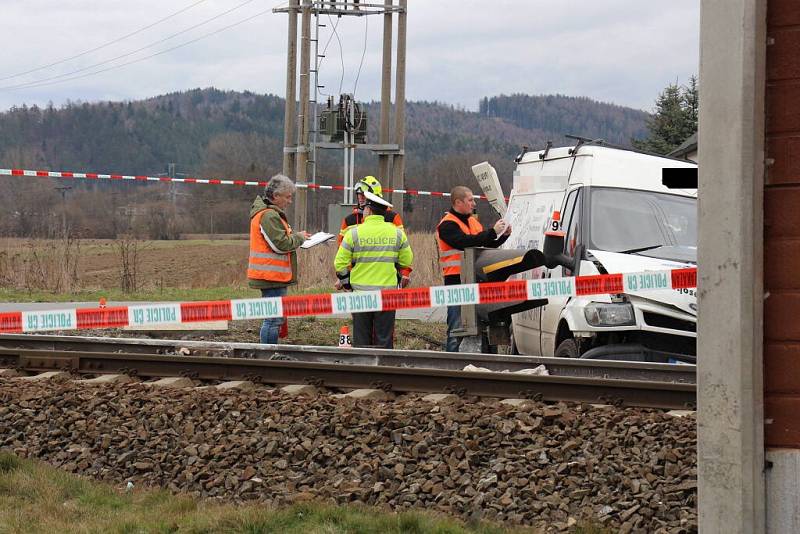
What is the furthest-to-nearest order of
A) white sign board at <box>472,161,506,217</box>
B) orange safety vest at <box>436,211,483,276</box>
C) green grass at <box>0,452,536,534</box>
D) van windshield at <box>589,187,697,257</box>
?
white sign board at <box>472,161,506,217</box>
orange safety vest at <box>436,211,483,276</box>
van windshield at <box>589,187,697,257</box>
green grass at <box>0,452,536,534</box>

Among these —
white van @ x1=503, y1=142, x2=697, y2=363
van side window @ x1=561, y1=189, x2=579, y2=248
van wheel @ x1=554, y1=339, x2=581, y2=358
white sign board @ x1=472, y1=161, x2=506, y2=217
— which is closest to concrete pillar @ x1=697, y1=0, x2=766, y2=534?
white van @ x1=503, y1=142, x2=697, y2=363

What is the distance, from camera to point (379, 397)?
25.9 feet

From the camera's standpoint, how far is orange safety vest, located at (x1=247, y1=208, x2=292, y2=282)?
11.4 meters

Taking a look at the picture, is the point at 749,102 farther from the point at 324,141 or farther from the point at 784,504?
the point at 324,141

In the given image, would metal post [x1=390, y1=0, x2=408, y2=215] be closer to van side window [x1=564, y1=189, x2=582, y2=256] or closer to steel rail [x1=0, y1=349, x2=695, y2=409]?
van side window [x1=564, y1=189, x2=582, y2=256]

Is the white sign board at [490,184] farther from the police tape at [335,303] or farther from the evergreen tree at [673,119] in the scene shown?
the evergreen tree at [673,119]

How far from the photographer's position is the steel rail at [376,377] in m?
7.31

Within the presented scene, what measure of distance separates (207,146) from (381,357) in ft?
467

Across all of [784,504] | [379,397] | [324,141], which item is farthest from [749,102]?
[324,141]

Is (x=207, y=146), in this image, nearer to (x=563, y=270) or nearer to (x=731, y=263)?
(x=563, y=270)

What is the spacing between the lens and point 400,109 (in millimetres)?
22469

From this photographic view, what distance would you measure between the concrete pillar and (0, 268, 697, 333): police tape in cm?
422

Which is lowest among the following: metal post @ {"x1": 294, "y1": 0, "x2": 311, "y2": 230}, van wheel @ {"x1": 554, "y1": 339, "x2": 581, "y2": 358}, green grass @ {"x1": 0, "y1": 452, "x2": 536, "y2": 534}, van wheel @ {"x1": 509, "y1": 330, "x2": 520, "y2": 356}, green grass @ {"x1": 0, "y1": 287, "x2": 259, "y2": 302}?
green grass @ {"x1": 0, "y1": 452, "x2": 536, "y2": 534}

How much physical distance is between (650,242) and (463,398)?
10.6 feet
